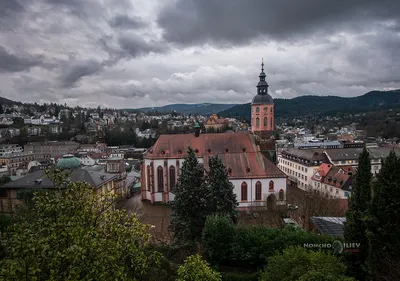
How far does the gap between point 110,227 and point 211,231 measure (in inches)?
561

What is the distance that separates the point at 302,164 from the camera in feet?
168

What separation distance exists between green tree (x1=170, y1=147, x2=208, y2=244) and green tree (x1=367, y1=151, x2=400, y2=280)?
13435 millimetres

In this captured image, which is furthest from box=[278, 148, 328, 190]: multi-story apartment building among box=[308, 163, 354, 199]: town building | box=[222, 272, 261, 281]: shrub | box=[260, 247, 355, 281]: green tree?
box=[260, 247, 355, 281]: green tree

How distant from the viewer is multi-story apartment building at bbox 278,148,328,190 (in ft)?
162

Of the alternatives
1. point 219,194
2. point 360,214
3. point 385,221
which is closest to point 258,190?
point 219,194

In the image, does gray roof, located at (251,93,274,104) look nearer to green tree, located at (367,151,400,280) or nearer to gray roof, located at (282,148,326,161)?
gray roof, located at (282,148,326,161)

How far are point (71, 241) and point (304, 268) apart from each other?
31.6 feet

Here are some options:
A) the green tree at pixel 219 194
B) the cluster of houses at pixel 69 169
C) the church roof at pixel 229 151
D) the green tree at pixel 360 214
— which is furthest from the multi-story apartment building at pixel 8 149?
the green tree at pixel 360 214

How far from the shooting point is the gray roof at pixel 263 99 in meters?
47.3

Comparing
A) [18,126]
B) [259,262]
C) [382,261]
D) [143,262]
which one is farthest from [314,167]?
[18,126]

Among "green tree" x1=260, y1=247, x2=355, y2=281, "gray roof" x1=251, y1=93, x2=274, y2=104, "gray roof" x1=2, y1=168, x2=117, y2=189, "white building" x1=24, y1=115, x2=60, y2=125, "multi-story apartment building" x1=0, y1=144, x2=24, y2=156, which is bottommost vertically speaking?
"multi-story apartment building" x1=0, y1=144, x2=24, y2=156

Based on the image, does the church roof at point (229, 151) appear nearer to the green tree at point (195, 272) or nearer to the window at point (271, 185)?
the window at point (271, 185)

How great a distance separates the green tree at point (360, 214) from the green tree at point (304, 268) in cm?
308

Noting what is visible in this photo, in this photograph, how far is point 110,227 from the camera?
7875 mm
